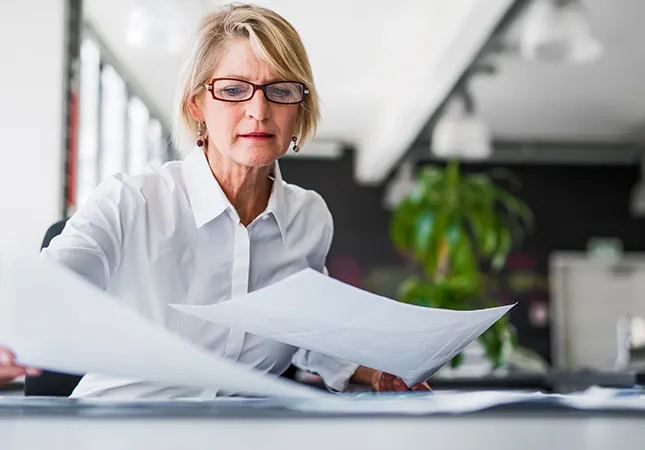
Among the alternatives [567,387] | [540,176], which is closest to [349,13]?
[567,387]

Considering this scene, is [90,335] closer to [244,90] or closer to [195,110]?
[244,90]

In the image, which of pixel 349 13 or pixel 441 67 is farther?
pixel 349 13

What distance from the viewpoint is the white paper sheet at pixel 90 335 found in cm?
56

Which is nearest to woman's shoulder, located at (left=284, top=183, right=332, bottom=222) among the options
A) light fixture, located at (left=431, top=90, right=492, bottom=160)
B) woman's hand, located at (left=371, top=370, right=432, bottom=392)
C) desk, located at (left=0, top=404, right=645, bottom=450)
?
woman's hand, located at (left=371, top=370, right=432, bottom=392)

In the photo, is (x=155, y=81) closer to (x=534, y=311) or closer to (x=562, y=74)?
(x=562, y=74)

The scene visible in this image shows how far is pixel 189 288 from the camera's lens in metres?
1.22

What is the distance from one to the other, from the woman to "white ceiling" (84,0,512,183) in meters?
3.03

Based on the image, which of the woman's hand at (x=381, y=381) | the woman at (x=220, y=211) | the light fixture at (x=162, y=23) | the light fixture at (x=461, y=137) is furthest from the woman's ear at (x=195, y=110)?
the light fixture at (x=461, y=137)

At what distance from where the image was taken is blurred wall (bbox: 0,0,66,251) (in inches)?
137

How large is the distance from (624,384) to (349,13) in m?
4.30

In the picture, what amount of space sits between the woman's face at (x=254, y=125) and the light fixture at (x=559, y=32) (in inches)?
128

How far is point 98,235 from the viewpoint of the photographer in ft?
3.64

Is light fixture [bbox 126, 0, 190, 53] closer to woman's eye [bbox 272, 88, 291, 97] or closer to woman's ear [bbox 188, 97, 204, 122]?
woman's ear [bbox 188, 97, 204, 122]

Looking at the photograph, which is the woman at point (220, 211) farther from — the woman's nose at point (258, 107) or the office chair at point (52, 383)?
the office chair at point (52, 383)
